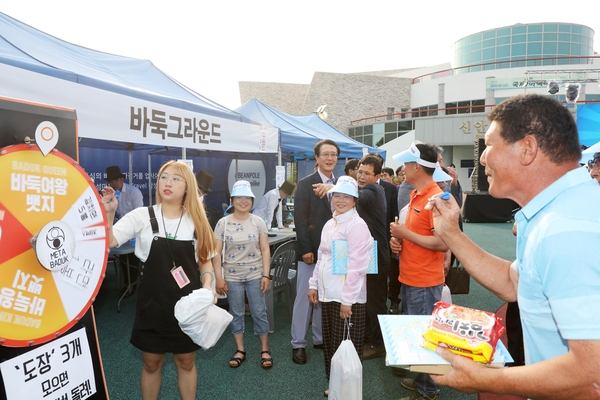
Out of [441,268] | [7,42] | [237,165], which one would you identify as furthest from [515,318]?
[237,165]

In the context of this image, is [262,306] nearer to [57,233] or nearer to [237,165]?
[57,233]

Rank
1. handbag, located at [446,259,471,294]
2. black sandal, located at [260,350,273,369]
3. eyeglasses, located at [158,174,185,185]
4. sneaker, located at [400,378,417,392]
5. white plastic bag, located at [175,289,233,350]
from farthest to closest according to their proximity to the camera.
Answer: handbag, located at [446,259,471,294] → black sandal, located at [260,350,273,369] → sneaker, located at [400,378,417,392] → eyeglasses, located at [158,174,185,185] → white plastic bag, located at [175,289,233,350]

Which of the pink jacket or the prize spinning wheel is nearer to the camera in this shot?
the prize spinning wheel

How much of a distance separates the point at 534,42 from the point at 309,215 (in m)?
40.8

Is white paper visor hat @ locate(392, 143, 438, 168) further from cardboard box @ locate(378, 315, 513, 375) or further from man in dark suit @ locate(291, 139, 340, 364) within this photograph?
cardboard box @ locate(378, 315, 513, 375)

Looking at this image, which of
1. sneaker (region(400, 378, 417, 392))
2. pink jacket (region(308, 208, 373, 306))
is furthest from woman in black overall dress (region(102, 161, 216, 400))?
sneaker (region(400, 378, 417, 392))

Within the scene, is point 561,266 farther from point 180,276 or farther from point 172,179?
point 172,179

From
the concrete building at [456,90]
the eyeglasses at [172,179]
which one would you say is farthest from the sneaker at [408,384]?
the concrete building at [456,90]

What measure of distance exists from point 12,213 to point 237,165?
969 centimetres

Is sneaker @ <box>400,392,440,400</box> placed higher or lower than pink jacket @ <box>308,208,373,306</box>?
lower

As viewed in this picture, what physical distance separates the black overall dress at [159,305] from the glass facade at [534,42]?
3843 cm

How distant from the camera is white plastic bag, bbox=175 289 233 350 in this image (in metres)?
2.07

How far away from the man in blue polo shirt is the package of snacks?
0.09 feet

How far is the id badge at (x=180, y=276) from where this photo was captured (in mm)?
2215
